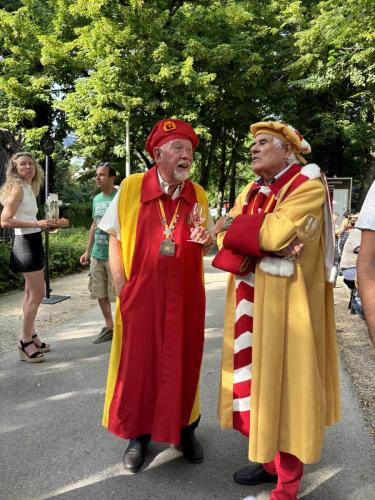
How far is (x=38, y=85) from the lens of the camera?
17328mm

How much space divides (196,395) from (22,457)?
1.17m

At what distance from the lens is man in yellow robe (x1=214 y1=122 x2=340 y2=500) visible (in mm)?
2201

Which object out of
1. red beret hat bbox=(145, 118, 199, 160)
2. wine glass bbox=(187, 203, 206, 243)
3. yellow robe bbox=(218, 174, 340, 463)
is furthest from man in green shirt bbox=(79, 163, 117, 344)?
yellow robe bbox=(218, 174, 340, 463)

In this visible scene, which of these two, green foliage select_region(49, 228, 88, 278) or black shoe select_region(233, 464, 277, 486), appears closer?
black shoe select_region(233, 464, 277, 486)

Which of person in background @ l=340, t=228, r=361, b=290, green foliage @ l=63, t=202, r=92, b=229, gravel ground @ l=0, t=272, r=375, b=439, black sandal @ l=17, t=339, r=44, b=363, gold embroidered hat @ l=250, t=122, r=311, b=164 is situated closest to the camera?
gold embroidered hat @ l=250, t=122, r=311, b=164

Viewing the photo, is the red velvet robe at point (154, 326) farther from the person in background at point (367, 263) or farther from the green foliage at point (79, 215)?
the green foliage at point (79, 215)

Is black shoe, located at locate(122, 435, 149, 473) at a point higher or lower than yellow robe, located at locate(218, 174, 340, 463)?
lower

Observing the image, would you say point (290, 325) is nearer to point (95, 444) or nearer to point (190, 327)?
point (190, 327)

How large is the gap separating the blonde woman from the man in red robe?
1.99m

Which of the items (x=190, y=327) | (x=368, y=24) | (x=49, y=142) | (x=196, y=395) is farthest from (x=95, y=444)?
(x=368, y=24)

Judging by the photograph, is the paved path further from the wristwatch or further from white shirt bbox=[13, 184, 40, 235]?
the wristwatch

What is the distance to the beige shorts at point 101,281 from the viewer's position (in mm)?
5234

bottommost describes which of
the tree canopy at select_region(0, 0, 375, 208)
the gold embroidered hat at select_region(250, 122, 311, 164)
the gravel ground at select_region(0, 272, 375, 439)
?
the gravel ground at select_region(0, 272, 375, 439)

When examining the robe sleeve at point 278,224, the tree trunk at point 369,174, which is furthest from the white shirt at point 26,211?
the tree trunk at point 369,174
